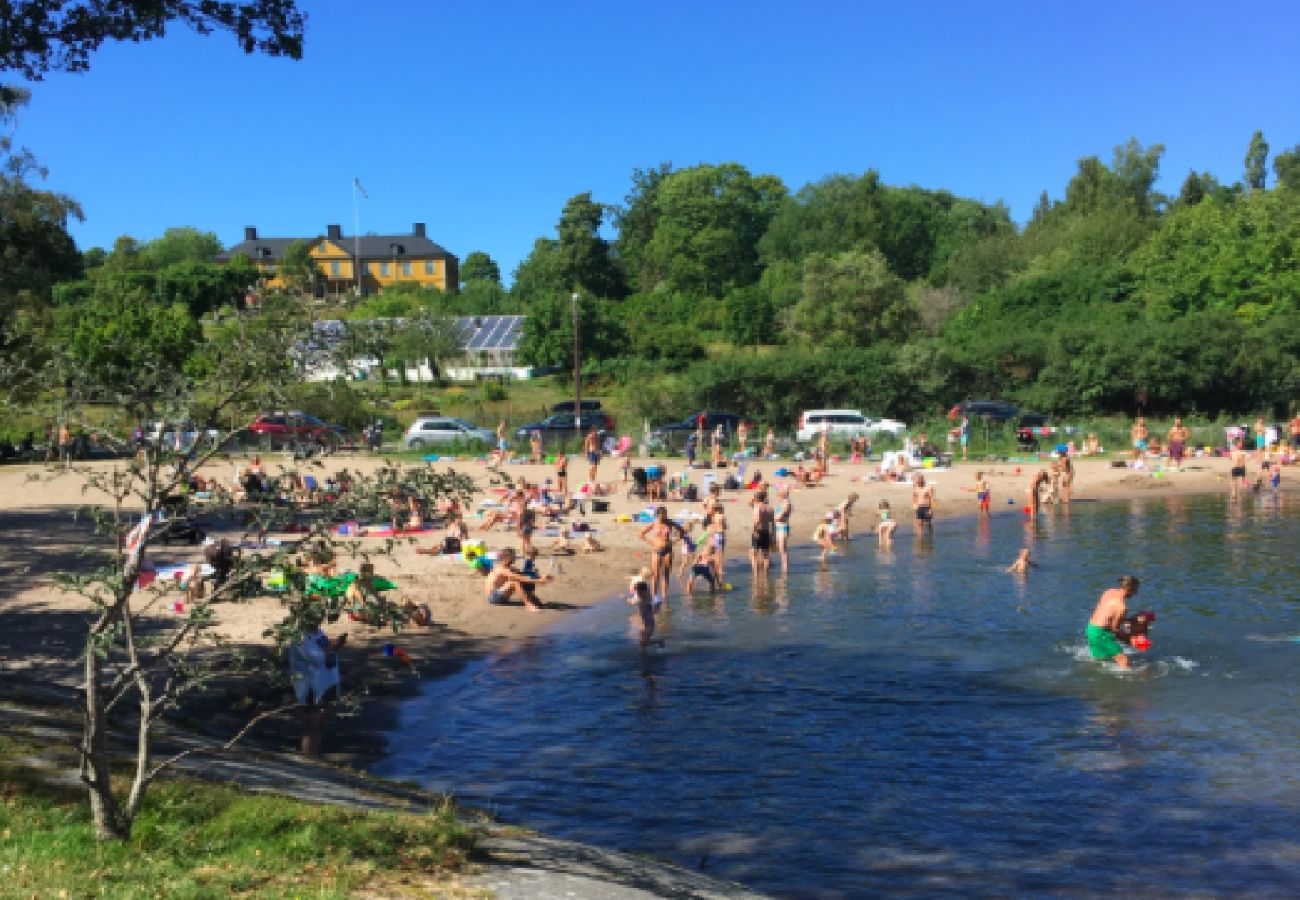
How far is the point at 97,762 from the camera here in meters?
6.86

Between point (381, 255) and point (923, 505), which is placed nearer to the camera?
point (923, 505)

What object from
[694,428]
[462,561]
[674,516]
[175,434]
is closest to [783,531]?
[674,516]

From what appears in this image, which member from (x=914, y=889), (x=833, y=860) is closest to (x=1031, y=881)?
(x=914, y=889)

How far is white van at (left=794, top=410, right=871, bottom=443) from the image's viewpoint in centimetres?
4272

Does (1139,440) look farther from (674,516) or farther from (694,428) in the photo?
(674,516)

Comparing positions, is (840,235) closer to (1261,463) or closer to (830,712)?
(1261,463)

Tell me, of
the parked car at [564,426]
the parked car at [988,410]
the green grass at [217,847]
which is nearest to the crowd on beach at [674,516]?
the green grass at [217,847]

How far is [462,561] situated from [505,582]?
231cm

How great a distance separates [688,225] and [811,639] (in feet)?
276

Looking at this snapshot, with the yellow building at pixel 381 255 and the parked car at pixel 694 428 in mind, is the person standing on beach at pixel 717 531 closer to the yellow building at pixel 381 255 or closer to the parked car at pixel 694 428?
the parked car at pixel 694 428

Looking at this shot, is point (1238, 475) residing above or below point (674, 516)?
above

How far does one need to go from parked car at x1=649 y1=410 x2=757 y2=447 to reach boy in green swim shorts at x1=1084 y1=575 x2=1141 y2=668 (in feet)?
81.3

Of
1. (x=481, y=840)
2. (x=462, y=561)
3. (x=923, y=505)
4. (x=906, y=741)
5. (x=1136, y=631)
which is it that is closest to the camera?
(x=481, y=840)

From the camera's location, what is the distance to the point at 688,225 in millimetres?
99000
